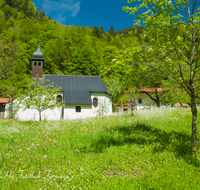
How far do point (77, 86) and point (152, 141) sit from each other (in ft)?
78.5

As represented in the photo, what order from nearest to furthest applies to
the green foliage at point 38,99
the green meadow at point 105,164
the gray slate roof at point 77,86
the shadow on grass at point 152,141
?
the green meadow at point 105,164 < the shadow on grass at point 152,141 < the green foliage at point 38,99 < the gray slate roof at point 77,86

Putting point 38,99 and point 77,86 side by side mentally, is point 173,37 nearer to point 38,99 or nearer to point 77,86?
point 38,99

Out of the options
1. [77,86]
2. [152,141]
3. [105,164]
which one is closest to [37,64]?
[77,86]

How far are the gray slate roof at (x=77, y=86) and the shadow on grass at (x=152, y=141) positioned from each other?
19.5 metres

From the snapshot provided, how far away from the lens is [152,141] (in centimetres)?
599

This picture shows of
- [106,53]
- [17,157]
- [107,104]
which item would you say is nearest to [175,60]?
[17,157]

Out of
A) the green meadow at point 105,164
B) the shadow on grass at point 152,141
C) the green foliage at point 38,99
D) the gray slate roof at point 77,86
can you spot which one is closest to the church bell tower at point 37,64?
the gray slate roof at point 77,86

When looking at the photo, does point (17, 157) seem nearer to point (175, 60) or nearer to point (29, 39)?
point (175, 60)

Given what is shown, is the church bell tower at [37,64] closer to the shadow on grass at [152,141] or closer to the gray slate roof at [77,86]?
the gray slate roof at [77,86]

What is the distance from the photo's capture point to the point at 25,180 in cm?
360

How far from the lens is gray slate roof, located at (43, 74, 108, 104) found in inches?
1038

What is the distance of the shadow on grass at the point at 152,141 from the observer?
16.5ft

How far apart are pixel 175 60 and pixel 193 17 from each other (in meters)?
1.27

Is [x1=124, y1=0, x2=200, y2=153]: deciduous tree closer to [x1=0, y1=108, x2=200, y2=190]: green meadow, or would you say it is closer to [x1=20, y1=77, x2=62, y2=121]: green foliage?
[x1=0, y1=108, x2=200, y2=190]: green meadow
